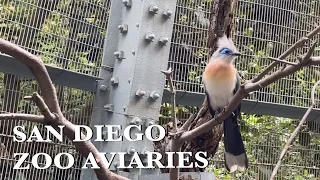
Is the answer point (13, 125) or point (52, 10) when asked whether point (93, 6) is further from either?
point (13, 125)

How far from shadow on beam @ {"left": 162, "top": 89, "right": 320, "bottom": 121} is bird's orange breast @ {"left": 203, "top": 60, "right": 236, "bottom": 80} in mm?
283

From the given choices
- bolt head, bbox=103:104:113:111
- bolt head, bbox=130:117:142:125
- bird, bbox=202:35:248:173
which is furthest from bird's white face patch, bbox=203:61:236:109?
bolt head, bbox=103:104:113:111

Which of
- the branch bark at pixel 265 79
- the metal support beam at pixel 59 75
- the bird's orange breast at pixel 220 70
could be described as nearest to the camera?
the branch bark at pixel 265 79

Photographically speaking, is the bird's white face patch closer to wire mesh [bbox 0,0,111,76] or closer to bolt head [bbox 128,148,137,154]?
bolt head [bbox 128,148,137,154]

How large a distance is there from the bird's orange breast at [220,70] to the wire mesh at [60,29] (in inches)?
22.9

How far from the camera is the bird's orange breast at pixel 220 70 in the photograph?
2595 millimetres

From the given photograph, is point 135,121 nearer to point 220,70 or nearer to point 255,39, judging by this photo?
point 220,70

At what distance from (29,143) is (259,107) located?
1.38 metres

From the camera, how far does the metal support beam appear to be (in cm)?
246

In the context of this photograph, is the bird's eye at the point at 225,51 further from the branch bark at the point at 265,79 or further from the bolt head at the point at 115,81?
the branch bark at the point at 265,79

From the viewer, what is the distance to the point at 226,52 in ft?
8.36

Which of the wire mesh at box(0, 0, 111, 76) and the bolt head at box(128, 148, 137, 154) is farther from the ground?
the wire mesh at box(0, 0, 111, 76)

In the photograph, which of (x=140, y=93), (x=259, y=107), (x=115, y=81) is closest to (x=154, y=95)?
(x=140, y=93)

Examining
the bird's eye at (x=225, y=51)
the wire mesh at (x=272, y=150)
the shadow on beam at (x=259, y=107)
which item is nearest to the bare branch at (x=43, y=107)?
the bird's eye at (x=225, y=51)
